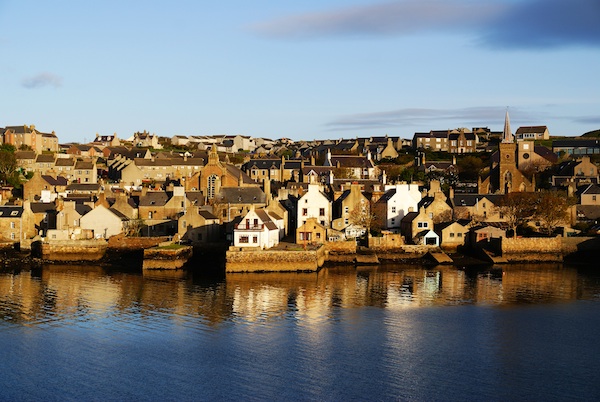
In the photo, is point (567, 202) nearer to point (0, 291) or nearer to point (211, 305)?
point (211, 305)

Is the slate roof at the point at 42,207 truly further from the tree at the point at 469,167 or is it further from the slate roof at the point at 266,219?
the tree at the point at 469,167

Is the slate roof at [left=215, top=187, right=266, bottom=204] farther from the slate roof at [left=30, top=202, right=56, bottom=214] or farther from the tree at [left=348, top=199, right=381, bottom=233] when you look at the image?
the slate roof at [left=30, top=202, right=56, bottom=214]

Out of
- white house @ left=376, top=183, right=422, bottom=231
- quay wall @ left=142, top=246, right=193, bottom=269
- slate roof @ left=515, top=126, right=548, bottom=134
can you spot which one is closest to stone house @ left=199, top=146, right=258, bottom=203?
white house @ left=376, top=183, right=422, bottom=231

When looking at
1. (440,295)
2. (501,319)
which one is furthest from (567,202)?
(501,319)

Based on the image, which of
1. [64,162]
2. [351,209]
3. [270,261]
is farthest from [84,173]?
[270,261]

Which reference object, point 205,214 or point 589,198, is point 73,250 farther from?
point 589,198

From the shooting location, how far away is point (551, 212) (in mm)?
57312

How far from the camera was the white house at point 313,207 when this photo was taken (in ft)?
195

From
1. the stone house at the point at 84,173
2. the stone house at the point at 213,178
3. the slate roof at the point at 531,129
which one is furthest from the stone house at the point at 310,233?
the slate roof at the point at 531,129

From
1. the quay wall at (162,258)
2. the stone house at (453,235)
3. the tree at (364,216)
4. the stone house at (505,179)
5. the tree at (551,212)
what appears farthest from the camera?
the stone house at (505,179)

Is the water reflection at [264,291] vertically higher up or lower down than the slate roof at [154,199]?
lower down

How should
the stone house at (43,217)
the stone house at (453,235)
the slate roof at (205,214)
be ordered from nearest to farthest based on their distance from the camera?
the stone house at (453,235) → the slate roof at (205,214) → the stone house at (43,217)

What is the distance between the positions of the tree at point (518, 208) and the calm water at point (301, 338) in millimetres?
12666

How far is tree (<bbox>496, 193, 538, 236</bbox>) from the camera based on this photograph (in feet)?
193
